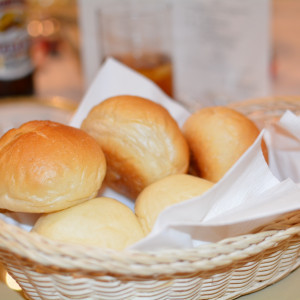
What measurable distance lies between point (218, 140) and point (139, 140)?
11 cm

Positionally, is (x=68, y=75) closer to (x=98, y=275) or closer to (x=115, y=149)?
(x=115, y=149)

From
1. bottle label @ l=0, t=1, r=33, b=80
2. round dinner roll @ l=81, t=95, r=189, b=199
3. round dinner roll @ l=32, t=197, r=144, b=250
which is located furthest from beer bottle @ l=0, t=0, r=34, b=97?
round dinner roll @ l=32, t=197, r=144, b=250

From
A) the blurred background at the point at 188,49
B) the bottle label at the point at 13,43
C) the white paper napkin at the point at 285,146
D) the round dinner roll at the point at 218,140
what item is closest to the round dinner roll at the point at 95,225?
the round dinner roll at the point at 218,140

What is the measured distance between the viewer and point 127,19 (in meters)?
1.04

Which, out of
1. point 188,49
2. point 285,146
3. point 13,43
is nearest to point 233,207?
point 285,146

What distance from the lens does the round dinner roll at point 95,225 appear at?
48 cm

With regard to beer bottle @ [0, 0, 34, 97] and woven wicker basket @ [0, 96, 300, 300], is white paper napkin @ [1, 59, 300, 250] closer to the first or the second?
woven wicker basket @ [0, 96, 300, 300]

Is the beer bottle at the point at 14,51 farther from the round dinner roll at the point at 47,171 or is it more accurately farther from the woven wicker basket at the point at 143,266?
the woven wicker basket at the point at 143,266

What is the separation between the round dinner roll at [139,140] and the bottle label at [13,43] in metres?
0.57

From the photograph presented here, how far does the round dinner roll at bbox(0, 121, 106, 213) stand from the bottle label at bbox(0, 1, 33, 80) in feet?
2.04

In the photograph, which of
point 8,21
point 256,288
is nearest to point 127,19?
point 8,21

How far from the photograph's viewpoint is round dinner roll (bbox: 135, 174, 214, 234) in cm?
52

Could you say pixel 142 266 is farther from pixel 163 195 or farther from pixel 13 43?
pixel 13 43

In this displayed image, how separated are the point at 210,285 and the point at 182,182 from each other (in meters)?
0.12
